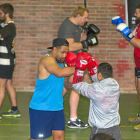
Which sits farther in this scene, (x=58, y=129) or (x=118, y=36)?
(x=118, y=36)

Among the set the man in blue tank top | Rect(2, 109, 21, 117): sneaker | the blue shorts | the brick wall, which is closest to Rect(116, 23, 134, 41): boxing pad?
the man in blue tank top

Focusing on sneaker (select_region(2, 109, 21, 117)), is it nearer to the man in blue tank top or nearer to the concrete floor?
the concrete floor

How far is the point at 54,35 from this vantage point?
267 inches

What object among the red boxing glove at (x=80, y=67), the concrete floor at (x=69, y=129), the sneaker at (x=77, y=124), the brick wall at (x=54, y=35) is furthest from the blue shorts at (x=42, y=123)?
the brick wall at (x=54, y=35)

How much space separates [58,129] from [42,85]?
1.43 ft

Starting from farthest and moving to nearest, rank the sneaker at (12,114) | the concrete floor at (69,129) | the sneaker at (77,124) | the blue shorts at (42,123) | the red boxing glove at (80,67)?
the sneaker at (12,114), the sneaker at (77,124), the concrete floor at (69,129), the blue shorts at (42,123), the red boxing glove at (80,67)

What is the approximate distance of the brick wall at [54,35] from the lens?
6699 mm

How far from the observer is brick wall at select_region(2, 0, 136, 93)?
22.0 feet

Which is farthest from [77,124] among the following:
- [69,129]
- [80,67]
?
[80,67]

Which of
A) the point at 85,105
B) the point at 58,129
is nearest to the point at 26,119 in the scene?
the point at 85,105

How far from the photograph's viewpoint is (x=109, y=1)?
21.9 feet

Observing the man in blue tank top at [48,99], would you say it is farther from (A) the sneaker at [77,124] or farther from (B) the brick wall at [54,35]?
(B) the brick wall at [54,35]

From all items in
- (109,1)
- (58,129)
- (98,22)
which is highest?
(109,1)

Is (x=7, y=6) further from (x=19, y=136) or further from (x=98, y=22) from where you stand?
(x=98, y=22)
